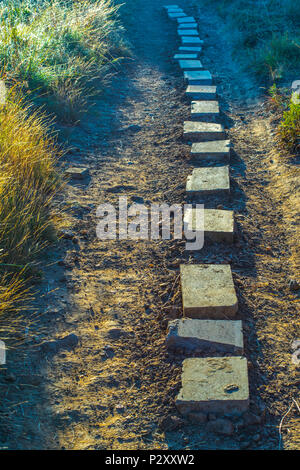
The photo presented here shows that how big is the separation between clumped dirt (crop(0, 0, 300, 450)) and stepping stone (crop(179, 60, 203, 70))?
1937 millimetres

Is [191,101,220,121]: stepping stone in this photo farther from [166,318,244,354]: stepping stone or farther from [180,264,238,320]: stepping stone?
[166,318,244,354]: stepping stone

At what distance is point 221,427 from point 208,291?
0.92 metres

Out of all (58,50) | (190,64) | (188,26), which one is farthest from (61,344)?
(188,26)

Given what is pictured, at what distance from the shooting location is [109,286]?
333 cm

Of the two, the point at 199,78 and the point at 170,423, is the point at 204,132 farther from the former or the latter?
the point at 170,423

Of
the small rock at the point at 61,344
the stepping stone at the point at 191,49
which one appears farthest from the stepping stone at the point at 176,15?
the small rock at the point at 61,344

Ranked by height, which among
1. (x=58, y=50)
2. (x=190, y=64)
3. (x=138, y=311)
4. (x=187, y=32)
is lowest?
(x=138, y=311)

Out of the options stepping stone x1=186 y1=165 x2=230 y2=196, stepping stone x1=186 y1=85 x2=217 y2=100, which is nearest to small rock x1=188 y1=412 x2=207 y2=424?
stepping stone x1=186 y1=165 x2=230 y2=196

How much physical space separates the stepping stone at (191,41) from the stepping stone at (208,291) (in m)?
6.36

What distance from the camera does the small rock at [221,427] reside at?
2.29 m

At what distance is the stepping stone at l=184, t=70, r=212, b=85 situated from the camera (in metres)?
6.80

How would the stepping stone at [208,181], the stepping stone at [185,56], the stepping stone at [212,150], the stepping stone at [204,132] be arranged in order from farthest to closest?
the stepping stone at [185,56], the stepping stone at [204,132], the stepping stone at [212,150], the stepping stone at [208,181]

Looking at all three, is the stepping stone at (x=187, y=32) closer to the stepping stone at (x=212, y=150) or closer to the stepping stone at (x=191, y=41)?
the stepping stone at (x=191, y=41)

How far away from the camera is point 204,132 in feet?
17.6
